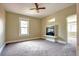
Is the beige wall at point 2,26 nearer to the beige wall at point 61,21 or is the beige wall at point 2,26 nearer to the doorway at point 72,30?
the beige wall at point 61,21

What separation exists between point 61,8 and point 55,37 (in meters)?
0.65

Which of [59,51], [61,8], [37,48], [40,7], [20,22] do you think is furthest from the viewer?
[37,48]

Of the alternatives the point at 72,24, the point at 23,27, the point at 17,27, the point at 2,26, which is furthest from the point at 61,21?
the point at 2,26

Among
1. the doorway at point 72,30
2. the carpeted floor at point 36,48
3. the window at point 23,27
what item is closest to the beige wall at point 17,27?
the window at point 23,27

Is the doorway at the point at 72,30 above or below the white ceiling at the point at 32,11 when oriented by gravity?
below

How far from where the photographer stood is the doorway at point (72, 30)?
6.14ft

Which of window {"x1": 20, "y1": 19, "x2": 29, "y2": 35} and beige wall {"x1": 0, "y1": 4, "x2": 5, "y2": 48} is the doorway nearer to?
window {"x1": 20, "y1": 19, "x2": 29, "y2": 35}

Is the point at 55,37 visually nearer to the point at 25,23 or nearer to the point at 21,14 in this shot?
the point at 25,23

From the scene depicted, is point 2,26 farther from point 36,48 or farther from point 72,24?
point 72,24

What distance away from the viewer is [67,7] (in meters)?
2.03

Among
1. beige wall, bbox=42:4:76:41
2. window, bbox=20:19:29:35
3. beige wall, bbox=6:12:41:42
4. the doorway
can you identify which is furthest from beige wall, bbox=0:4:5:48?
the doorway

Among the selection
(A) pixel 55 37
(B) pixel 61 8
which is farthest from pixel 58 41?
(B) pixel 61 8

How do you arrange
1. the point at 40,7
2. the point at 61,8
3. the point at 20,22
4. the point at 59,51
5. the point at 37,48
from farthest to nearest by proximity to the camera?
1. the point at 37,48
2. the point at 59,51
3. the point at 20,22
4. the point at 61,8
5. the point at 40,7

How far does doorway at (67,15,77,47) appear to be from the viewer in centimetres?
→ 187
